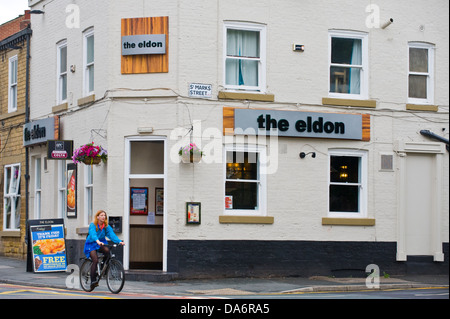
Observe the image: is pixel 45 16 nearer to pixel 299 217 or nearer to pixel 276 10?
pixel 276 10

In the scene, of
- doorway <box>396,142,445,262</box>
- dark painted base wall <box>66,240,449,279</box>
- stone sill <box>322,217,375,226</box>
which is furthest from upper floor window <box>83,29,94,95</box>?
doorway <box>396,142,445,262</box>

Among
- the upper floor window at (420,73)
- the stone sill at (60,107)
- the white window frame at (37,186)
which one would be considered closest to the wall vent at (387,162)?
the upper floor window at (420,73)

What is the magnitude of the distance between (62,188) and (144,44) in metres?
→ 5.76

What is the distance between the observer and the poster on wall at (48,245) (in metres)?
21.5

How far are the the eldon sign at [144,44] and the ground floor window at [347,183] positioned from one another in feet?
17.3

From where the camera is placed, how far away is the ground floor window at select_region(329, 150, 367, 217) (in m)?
22.0

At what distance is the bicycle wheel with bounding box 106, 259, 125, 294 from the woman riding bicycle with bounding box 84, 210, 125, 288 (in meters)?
0.34

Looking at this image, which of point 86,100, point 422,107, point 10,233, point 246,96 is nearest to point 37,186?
point 10,233

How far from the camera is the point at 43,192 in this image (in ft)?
82.8

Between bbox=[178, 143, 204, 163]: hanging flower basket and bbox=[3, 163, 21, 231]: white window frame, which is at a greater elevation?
bbox=[178, 143, 204, 163]: hanging flower basket

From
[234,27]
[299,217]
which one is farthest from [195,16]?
[299,217]

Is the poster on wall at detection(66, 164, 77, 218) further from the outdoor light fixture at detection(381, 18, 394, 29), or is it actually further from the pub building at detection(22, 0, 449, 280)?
the outdoor light fixture at detection(381, 18, 394, 29)

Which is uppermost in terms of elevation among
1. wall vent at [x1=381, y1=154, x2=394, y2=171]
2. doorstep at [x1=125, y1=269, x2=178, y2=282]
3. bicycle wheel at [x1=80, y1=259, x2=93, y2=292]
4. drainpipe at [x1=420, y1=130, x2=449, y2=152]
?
drainpipe at [x1=420, y1=130, x2=449, y2=152]

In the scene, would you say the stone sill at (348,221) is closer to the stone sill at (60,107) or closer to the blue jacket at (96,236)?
the blue jacket at (96,236)
